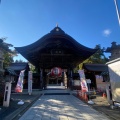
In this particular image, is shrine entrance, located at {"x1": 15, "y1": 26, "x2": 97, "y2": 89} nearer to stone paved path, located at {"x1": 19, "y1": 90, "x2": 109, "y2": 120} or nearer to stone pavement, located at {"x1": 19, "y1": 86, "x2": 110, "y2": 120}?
stone pavement, located at {"x1": 19, "y1": 86, "x2": 110, "y2": 120}

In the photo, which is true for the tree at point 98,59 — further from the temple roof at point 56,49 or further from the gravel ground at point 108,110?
the gravel ground at point 108,110

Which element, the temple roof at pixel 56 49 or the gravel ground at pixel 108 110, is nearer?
the gravel ground at pixel 108 110

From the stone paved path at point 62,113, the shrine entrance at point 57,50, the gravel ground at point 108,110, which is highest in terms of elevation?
the shrine entrance at point 57,50

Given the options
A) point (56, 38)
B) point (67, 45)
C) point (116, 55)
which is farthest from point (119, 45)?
point (56, 38)

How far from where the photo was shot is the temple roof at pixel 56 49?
18281 mm

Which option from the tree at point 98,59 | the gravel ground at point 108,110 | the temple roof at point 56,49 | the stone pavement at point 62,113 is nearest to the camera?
the gravel ground at point 108,110

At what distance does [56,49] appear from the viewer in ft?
66.3

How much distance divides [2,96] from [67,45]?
1156cm

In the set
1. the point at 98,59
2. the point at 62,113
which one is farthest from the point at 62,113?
the point at 98,59

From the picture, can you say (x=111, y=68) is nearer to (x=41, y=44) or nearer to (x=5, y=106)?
(x=5, y=106)

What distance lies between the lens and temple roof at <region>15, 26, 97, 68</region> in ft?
60.0

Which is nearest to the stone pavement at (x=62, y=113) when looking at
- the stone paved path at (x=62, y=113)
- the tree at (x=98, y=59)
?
the stone paved path at (x=62, y=113)

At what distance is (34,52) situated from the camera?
1875cm

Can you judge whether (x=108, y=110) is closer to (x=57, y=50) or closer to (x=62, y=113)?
(x=62, y=113)
